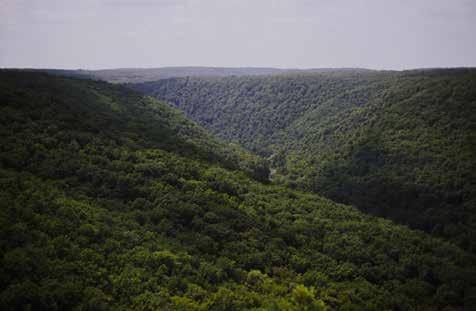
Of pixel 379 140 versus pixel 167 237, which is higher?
pixel 379 140

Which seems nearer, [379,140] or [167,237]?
[167,237]

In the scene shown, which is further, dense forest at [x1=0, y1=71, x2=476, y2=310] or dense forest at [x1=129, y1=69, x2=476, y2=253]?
dense forest at [x1=129, y1=69, x2=476, y2=253]

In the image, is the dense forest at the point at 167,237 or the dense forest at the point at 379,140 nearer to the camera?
the dense forest at the point at 167,237

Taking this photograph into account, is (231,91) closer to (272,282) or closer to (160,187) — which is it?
(160,187)
